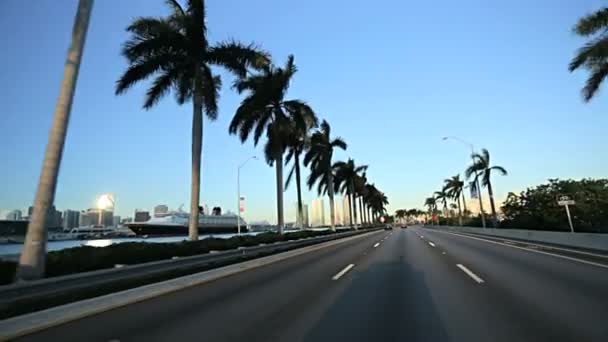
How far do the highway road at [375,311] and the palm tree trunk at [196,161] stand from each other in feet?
28.3

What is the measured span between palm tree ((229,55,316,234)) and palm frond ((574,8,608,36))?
18848 mm

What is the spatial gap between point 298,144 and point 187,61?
17.3 meters

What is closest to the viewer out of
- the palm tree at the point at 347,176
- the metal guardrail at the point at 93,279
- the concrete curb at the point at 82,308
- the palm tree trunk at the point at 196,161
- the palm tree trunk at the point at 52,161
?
the concrete curb at the point at 82,308

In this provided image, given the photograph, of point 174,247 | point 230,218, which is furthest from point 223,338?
point 230,218

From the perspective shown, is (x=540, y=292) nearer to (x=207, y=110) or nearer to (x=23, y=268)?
(x=23, y=268)

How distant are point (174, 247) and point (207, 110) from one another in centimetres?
929

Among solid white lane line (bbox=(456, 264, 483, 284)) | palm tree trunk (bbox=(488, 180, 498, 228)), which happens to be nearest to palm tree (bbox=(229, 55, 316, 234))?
solid white lane line (bbox=(456, 264, 483, 284))

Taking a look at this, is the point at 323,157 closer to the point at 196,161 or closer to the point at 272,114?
the point at 272,114

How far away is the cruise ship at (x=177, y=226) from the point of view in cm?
6585

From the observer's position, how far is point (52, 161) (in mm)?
9258

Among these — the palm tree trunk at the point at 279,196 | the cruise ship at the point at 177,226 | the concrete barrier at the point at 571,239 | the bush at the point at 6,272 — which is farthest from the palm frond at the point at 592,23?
the cruise ship at the point at 177,226

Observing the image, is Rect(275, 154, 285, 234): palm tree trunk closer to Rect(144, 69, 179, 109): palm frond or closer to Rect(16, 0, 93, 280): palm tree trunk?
Rect(144, 69, 179, 109): palm frond

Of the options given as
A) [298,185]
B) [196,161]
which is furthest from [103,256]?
[298,185]

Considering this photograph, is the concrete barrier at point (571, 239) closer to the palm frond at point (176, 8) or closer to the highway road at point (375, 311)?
the highway road at point (375, 311)
